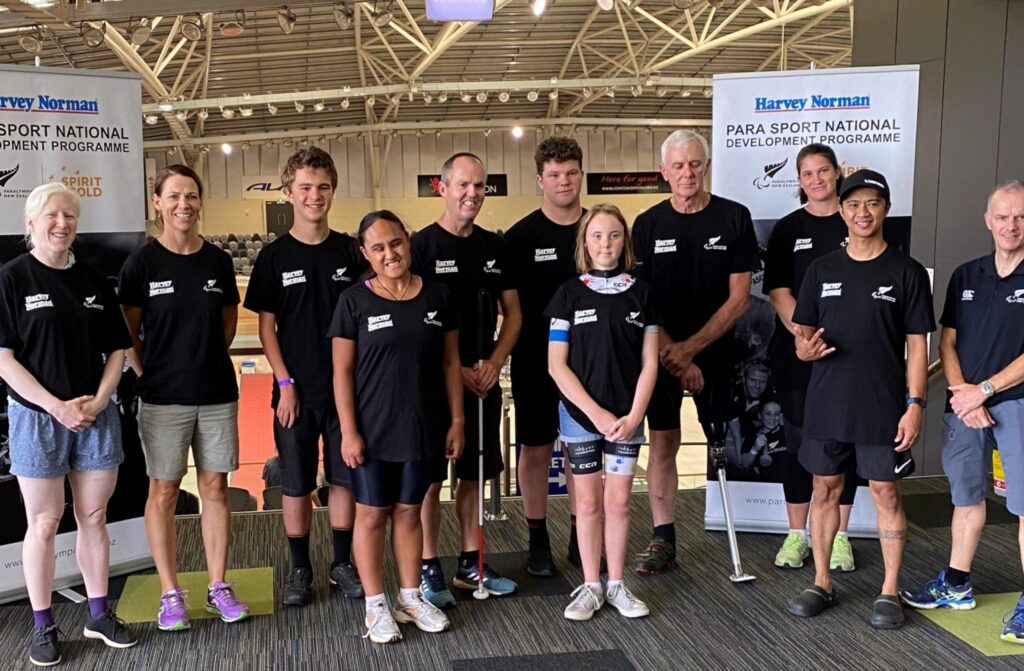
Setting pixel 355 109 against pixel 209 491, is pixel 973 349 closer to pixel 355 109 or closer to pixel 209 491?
pixel 209 491

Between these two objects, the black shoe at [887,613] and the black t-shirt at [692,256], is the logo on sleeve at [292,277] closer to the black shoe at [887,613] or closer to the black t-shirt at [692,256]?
the black t-shirt at [692,256]

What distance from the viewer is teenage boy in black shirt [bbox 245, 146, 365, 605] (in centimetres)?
340

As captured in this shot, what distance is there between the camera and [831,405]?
3.34m

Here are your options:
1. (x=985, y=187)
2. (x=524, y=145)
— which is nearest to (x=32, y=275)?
(x=985, y=187)

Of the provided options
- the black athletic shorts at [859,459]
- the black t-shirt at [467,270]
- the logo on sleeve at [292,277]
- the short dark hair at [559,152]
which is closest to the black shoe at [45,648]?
the logo on sleeve at [292,277]

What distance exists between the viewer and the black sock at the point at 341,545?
144 inches

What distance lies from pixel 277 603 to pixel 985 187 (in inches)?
199

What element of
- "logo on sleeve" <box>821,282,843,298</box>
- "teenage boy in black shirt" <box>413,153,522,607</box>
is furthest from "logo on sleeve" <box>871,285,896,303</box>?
"teenage boy in black shirt" <box>413,153,522,607</box>

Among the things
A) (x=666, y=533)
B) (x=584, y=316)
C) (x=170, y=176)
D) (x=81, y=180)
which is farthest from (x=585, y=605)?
(x=81, y=180)

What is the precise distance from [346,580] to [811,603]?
1.86 meters

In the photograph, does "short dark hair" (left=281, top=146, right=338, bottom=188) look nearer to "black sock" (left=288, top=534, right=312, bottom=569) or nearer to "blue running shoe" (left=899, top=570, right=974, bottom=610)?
"black sock" (left=288, top=534, right=312, bottom=569)

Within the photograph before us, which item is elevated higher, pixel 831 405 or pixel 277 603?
pixel 831 405

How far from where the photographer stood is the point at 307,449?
11.5ft

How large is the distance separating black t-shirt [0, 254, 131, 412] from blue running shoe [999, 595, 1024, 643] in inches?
132
